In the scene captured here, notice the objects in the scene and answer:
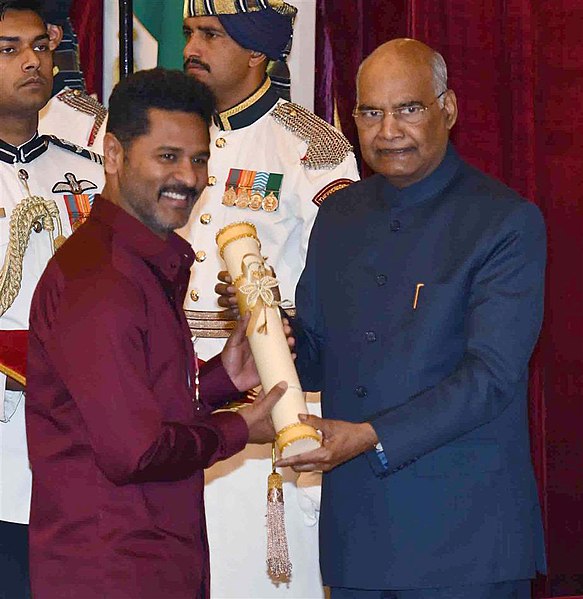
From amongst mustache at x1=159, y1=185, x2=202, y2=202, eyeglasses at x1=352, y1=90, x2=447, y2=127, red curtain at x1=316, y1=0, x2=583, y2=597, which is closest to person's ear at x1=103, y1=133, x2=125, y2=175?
mustache at x1=159, y1=185, x2=202, y2=202

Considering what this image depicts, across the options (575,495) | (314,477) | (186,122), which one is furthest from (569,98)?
(186,122)

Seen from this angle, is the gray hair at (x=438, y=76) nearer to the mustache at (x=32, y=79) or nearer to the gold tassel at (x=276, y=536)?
the gold tassel at (x=276, y=536)

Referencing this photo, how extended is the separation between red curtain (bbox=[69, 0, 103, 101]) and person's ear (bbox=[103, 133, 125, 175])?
190 cm

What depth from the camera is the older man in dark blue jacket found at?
2.75 metres

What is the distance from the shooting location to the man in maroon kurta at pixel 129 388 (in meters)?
2.37

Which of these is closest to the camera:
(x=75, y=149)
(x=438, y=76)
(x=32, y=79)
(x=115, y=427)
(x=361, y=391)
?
(x=115, y=427)

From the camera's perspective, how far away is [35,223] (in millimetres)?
3352

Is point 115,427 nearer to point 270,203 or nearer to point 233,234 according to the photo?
point 233,234

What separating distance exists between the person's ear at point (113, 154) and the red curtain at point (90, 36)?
190 centimetres

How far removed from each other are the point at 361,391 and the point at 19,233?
40.3 inches

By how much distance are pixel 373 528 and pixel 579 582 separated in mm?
2045

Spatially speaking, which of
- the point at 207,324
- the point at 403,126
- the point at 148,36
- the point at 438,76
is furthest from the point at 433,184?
the point at 148,36

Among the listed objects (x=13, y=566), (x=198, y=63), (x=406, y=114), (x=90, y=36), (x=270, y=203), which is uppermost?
(x=90, y=36)

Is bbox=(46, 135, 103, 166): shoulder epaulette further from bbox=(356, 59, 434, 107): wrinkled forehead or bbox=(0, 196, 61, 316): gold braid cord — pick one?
bbox=(356, 59, 434, 107): wrinkled forehead
